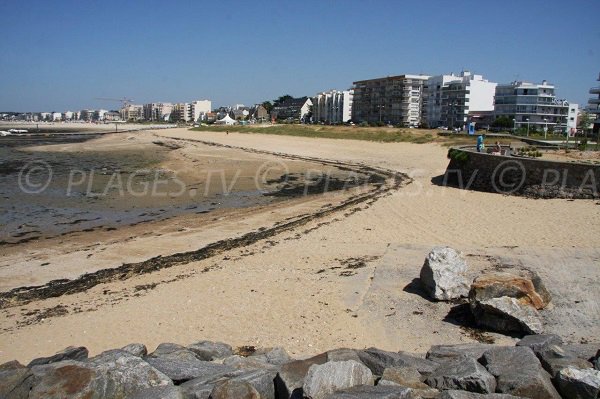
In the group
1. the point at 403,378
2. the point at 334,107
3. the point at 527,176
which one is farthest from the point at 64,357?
the point at 334,107

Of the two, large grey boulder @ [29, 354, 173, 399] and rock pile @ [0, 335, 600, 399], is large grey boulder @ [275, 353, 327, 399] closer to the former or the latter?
rock pile @ [0, 335, 600, 399]

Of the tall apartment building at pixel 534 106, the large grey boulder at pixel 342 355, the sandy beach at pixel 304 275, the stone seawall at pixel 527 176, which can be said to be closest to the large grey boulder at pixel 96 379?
the large grey boulder at pixel 342 355

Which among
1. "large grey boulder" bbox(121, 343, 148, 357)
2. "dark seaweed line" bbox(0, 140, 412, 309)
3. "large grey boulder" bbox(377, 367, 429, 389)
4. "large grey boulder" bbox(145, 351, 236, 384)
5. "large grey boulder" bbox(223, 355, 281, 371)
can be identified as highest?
"large grey boulder" bbox(377, 367, 429, 389)

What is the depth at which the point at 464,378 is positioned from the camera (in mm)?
4309

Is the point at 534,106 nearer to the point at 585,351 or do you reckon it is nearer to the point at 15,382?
the point at 585,351

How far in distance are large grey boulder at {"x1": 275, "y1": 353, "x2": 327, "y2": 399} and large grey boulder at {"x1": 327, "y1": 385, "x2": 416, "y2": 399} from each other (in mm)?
432

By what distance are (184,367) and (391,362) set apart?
6.82ft

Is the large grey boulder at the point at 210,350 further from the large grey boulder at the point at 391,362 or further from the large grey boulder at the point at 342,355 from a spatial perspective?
the large grey boulder at the point at 391,362

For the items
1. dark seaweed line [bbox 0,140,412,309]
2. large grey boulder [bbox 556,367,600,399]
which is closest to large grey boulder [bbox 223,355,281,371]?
large grey boulder [bbox 556,367,600,399]

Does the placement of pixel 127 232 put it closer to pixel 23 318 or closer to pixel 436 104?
pixel 23 318

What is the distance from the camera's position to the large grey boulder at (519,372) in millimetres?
4195

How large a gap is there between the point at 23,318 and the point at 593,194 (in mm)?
15806

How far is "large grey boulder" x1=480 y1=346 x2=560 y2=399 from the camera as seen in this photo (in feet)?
13.8

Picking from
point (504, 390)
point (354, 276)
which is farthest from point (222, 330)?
point (504, 390)
